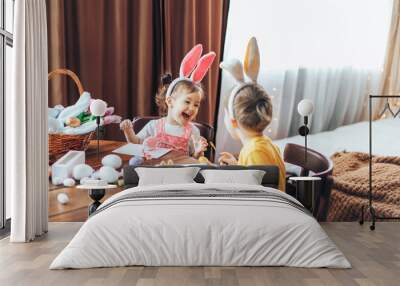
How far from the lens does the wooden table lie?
653cm

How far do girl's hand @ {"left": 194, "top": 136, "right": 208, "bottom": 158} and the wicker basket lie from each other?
4.00ft

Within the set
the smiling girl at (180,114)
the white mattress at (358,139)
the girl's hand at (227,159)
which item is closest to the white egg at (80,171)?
the smiling girl at (180,114)

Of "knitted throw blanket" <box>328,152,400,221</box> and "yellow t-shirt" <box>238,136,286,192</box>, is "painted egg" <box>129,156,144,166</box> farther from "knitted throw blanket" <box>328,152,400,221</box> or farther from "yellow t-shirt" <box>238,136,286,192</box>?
"knitted throw blanket" <box>328,152,400,221</box>

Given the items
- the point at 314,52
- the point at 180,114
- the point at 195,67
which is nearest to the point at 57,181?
the point at 180,114

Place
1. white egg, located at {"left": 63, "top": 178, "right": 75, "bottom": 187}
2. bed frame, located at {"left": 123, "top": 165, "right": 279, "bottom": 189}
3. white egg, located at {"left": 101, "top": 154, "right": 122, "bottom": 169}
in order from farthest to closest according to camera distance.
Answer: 1. white egg, located at {"left": 101, "top": 154, "right": 122, "bottom": 169}
2. white egg, located at {"left": 63, "top": 178, "right": 75, "bottom": 187}
3. bed frame, located at {"left": 123, "top": 165, "right": 279, "bottom": 189}

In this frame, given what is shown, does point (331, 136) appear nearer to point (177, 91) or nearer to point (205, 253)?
point (177, 91)

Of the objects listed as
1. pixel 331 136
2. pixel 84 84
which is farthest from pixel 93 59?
pixel 331 136

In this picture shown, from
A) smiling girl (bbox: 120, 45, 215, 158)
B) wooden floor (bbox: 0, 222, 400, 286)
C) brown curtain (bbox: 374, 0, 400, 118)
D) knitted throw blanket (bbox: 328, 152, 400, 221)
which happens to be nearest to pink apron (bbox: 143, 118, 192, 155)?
smiling girl (bbox: 120, 45, 215, 158)

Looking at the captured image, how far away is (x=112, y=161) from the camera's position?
260 inches

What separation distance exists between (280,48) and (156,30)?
1.48m

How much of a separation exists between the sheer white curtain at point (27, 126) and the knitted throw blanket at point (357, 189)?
332 centimetres

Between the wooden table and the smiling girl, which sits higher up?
the smiling girl

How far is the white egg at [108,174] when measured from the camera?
654cm

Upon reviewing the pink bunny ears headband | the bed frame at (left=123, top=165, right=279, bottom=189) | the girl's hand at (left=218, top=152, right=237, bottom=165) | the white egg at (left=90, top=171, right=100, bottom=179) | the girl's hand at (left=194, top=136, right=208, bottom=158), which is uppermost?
the pink bunny ears headband
